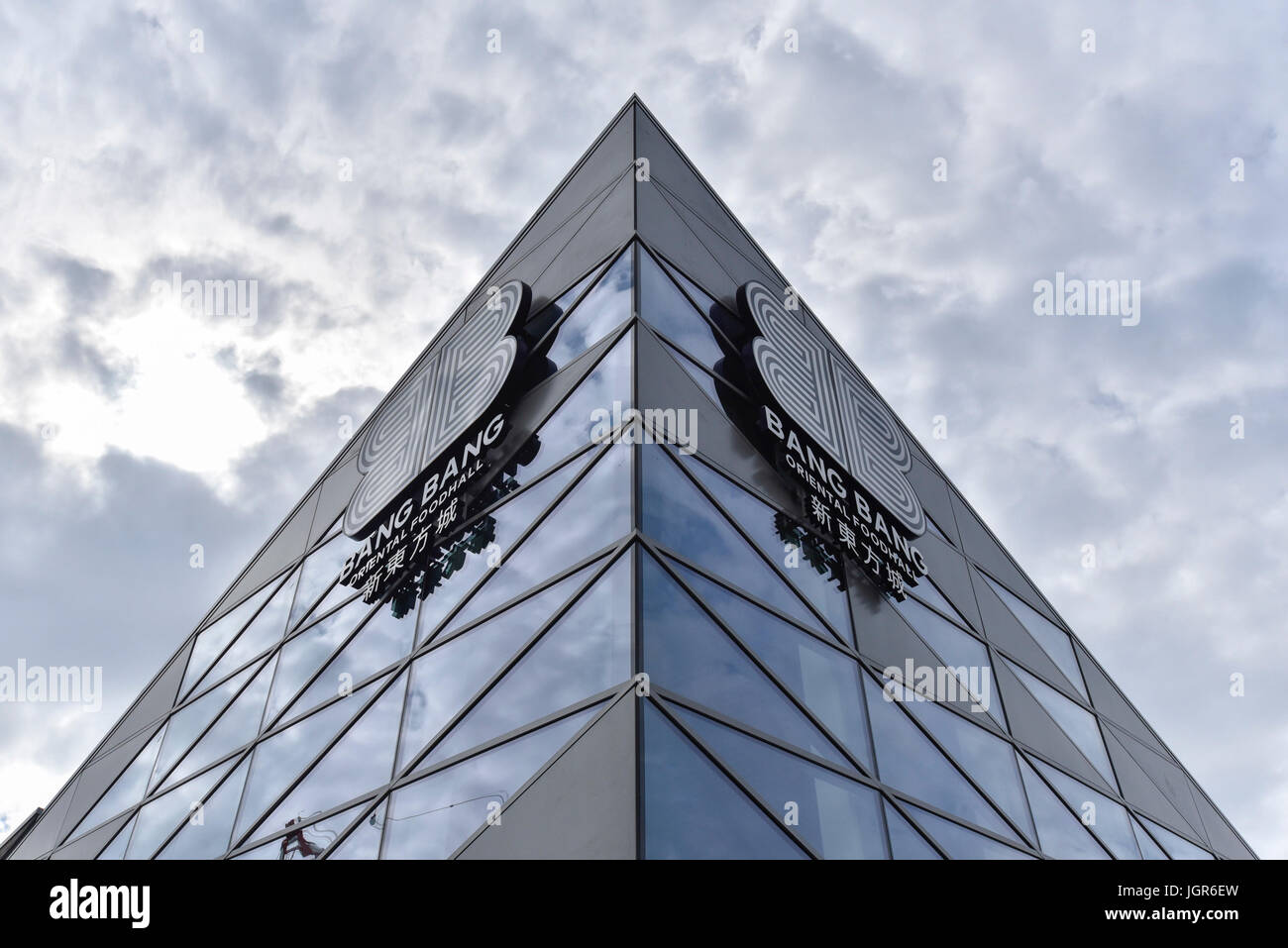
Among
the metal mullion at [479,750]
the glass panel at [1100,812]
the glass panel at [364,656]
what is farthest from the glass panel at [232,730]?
the glass panel at [1100,812]

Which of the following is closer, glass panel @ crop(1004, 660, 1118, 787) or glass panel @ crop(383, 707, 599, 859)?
glass panel @ crop(383, 707, 599, 859)

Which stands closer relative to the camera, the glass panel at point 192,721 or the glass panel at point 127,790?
the glass panel at point 192,721

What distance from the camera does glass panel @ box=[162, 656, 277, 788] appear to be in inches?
638

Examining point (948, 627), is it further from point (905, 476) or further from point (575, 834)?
point (575, 834)

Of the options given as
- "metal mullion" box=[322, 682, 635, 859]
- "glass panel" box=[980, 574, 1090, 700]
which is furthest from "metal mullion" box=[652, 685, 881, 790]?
"glass panel" box=[980, 574, 1090, 700]

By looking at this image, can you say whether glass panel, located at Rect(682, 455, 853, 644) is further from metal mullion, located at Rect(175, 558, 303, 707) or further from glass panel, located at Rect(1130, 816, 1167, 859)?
metal mullion, located at Rect(175, 558, 303, 707)

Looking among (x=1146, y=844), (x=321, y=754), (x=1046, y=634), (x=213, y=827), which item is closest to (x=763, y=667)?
(x=321, y=754)

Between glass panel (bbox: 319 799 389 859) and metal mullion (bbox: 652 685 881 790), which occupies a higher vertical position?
metal mullion (bbox: 652 685 881 790)

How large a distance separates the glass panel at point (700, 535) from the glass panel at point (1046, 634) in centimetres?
892

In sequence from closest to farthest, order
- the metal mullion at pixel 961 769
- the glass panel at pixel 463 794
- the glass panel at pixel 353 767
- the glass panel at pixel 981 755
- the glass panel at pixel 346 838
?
1. the glass panel at pixel 463 794
2. the glass panel at pixel 346 838
3. the glass panel at pixel 353 767
4. the metal mullion at pixel 961 769
5. the glass panel at pixel 981 755

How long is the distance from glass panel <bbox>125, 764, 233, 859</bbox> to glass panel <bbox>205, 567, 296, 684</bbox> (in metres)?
2.46

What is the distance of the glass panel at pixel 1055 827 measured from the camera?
14.5 meters

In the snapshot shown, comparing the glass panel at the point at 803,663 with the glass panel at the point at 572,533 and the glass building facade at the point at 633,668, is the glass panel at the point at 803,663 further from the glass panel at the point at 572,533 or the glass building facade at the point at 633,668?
the glass panel at the point at 572,533
